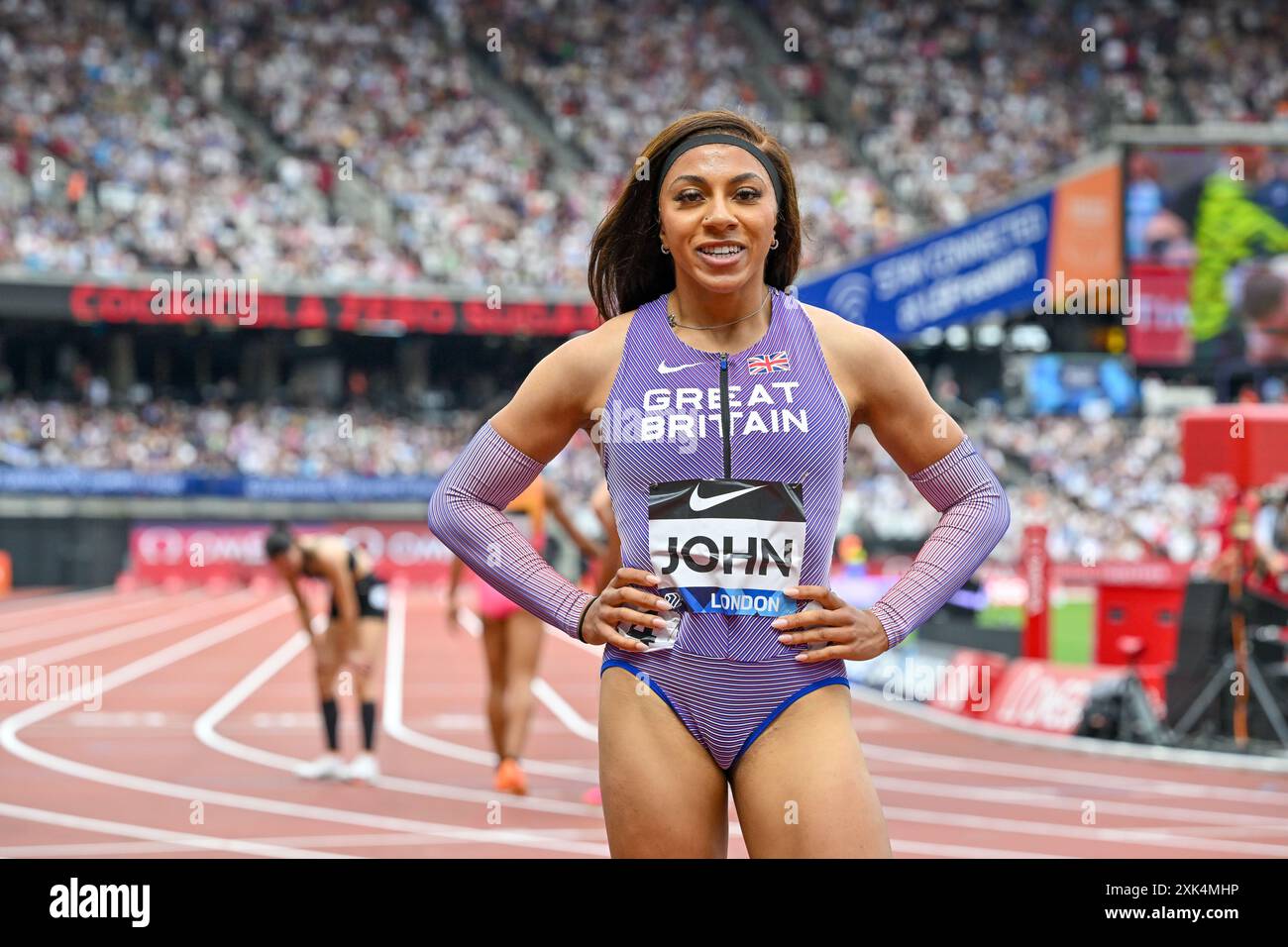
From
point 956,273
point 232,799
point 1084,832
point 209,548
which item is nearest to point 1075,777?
point 1084,832

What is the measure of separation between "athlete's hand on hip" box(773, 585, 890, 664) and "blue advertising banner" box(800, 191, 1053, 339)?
26.1 ft

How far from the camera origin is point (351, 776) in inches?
392

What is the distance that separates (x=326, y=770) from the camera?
10.1 metres

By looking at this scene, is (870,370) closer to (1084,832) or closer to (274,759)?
(1084,832)

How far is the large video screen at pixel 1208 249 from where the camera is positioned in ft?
70.5

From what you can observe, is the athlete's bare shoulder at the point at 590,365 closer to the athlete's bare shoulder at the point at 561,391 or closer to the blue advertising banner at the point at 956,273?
the athlete's bare shoulder at the point at 561,391

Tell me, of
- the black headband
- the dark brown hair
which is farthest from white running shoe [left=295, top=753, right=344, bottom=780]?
the black headband

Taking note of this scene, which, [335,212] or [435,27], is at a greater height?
[435,27]

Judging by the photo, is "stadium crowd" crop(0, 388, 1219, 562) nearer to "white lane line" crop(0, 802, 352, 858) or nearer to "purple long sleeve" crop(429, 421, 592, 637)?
"white lane line" crop(0, 802, 352, 858)

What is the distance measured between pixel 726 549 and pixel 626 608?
0.21 meters

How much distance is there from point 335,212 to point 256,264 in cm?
271

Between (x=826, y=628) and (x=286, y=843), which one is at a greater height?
(x=826, y=628)

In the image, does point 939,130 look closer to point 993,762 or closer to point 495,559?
point 993,762
